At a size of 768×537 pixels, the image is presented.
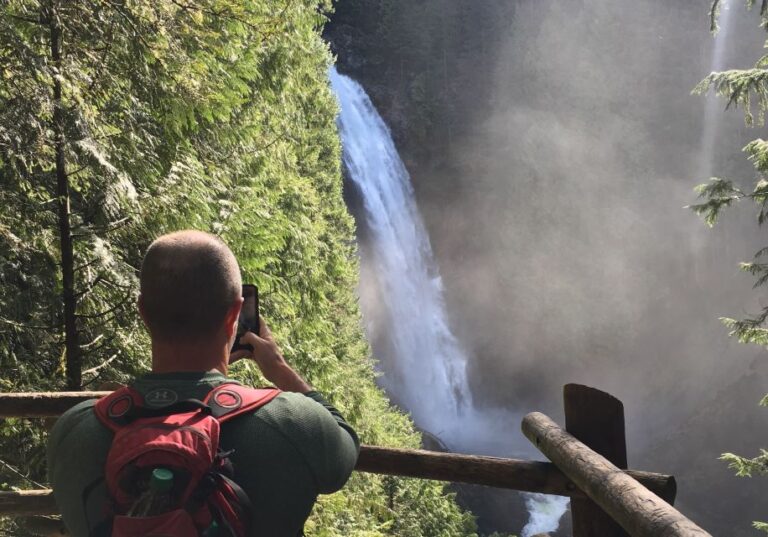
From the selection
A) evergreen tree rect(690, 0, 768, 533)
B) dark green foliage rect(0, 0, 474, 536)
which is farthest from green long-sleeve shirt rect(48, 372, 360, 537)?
evergreen tree rect(690, 0, 768, 533)

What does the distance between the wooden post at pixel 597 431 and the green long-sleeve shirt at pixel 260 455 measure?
148 centimetres

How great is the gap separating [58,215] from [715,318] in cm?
3408

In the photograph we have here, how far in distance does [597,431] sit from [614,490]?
1.94ft

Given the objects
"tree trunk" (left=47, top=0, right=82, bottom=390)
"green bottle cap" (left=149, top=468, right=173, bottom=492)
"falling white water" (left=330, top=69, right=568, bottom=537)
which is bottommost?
"green bottle cap" (left=149, top=468, right=173, bottom=492)

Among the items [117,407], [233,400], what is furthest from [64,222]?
[233,400]

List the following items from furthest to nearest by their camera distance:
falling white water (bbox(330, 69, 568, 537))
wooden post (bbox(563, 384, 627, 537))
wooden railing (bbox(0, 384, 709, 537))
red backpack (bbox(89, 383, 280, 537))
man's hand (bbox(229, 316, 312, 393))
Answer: falling white water (bbox(330, 69, 568, 537)) < wooden post (bbox(563, 384, 627, 537)) < wooden railing (bbox(0, 384, 709, 537)) < man's hand (bbox(229, 316, 312, 393)) < red backpack (bbox(89, 383, 280, 537))

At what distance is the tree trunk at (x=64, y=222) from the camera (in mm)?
3486

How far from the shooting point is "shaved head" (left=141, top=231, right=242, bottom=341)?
1348 mm

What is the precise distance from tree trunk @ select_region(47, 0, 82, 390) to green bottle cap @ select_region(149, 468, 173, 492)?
9.70 ft

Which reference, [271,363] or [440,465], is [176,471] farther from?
[440,465]

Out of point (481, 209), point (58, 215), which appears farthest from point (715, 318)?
point (58, 215)

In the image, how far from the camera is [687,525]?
1549 millimetres

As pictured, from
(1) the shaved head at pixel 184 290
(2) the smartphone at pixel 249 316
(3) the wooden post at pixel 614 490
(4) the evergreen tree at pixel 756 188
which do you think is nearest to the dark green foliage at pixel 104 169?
(2) the smartphone at pixel 249 316

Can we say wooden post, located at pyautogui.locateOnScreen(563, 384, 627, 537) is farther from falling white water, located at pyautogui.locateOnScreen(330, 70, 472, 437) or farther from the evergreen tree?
falling white water, located at pyautogui.locateOnScreen(330, 70, 472, 437)
